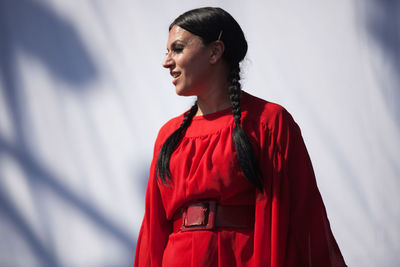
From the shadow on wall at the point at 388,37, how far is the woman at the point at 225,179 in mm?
→ 880

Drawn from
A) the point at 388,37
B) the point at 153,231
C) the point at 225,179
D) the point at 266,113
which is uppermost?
the point at 388,37

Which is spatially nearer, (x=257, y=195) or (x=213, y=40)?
(x=257, y=195)

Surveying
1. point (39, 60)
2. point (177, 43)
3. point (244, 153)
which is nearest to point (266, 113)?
point (244, 153)

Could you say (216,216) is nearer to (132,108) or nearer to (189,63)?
(189,63)

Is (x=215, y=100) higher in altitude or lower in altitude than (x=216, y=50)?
lower

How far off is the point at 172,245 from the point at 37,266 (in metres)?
1.39

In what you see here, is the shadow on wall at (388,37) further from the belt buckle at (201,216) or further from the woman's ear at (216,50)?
the belt buckle at (201,216)

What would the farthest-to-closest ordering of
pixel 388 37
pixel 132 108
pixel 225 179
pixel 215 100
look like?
pixel 132 108 → pixel 388 37 → pixel 215 100 → pixel 225 179

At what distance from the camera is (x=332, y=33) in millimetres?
2576

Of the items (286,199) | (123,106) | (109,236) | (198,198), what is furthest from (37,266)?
(286,199)

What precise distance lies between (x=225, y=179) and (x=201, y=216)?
0.46ft

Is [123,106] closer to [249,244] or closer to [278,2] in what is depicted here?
[278,2]

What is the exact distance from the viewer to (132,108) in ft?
9.31

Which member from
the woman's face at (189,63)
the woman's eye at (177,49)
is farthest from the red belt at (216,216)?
the woman's eye at (177,49)
